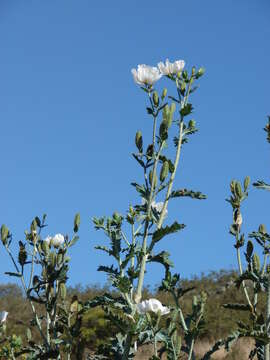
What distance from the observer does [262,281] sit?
314cm

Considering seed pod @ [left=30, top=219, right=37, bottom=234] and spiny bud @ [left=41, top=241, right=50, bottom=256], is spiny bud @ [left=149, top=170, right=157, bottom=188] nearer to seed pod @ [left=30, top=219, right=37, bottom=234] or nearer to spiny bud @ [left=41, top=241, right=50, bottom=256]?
spiny bud @ [left=41, top=241, right=50, bottom=256]

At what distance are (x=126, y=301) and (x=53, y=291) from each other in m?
0.86


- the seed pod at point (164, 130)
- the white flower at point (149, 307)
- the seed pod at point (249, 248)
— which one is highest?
the seed pod at point (164, 130)

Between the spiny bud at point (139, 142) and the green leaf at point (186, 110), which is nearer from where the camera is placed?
the spiny bud at point (139, 142)

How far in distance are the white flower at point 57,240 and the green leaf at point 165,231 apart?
1.02 metres

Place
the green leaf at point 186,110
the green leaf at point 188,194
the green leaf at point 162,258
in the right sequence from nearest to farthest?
1. the green leaf at point 162,258
2. the green leaf at point 188,194
3. the green leaf at point 186,110

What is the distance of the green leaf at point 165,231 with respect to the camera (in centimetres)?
308

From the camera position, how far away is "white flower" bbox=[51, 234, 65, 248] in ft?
12.9

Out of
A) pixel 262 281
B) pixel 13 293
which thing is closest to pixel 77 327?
pixel 262 281

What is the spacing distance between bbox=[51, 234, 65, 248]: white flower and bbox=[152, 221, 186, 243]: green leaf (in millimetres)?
1016

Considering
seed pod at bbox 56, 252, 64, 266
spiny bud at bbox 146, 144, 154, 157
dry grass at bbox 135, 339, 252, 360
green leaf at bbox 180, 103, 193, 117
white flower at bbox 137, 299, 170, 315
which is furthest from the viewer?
dry grass at bbox 135, 339, 252, 360

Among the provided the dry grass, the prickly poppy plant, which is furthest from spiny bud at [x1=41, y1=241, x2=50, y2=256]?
the dry grass

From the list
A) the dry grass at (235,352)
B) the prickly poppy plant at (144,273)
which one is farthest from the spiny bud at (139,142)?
the dry grass at (235,352)

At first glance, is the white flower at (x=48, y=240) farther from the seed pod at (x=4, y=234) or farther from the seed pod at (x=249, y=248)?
the seed pod at (x=249, y=248)
